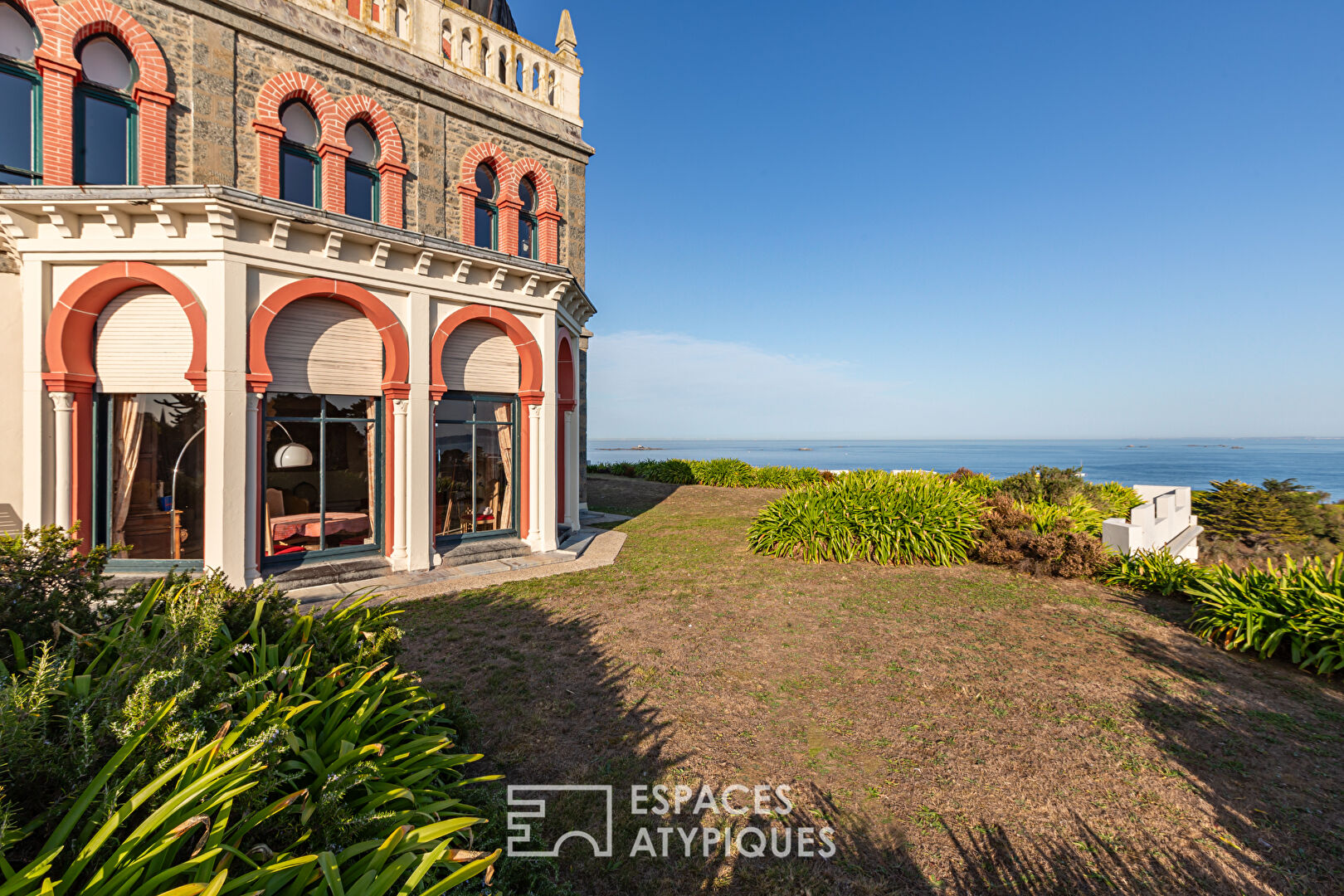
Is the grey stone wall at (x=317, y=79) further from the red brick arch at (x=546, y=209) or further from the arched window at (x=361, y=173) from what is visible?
the arched window at (x=361, y=173)

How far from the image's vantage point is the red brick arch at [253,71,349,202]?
9352 mm

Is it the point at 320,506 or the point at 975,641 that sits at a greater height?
the point at 320,506

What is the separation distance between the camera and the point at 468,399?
10656 mm

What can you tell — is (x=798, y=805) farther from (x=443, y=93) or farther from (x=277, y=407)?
(x=443, y=93)

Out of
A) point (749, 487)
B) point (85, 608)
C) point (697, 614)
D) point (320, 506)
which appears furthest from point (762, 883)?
point (749, 487)

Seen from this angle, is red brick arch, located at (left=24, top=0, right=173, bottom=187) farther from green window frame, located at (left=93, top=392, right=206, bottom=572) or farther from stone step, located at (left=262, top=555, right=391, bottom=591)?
stone step, located at (left=262, top=555, right=391, bottom=591)

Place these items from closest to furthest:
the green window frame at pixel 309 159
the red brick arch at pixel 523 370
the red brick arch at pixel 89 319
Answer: the red brick arch at pixel 89 319 < the green window frame at pixel 309 159 < the red brick arch at pixel 523 370

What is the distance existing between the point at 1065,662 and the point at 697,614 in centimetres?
411

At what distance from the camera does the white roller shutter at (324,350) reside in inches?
336

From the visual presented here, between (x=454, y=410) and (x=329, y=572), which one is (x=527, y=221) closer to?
(x=454, y=410)

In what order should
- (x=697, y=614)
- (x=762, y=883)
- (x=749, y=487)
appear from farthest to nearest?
(x=749, y=487)
(x=697, y=614)
(x=762, y=883)

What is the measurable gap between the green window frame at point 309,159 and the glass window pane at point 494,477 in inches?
194

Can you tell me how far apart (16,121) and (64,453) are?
495 cm

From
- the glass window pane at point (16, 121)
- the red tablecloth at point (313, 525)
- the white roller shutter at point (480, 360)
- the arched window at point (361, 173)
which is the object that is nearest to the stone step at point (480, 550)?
the red tablecloth at point (313, 525)
